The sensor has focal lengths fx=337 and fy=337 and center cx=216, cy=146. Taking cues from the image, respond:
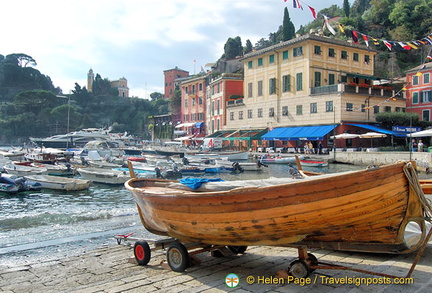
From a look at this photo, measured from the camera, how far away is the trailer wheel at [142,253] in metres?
6.03

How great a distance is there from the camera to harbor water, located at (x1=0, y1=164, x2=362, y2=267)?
810 centimetres

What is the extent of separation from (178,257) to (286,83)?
39333 millimetres

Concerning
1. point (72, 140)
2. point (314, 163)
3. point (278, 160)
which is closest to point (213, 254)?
point (314, 163)

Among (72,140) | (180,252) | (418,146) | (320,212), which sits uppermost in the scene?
(72,140)

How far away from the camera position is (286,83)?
139 feet

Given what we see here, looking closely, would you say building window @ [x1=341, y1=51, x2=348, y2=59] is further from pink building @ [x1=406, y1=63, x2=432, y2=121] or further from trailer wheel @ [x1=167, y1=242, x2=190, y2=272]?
trailer wheel @ [x1=167, y1=242, x2=190, y2=272]

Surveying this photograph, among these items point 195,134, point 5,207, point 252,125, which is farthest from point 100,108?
point 5,207

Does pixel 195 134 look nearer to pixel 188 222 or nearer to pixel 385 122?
pixel 385 122

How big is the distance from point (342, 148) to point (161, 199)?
110ft

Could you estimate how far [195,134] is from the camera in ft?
198

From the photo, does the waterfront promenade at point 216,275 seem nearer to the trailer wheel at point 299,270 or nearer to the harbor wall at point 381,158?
the trailer wheel at point 299,270

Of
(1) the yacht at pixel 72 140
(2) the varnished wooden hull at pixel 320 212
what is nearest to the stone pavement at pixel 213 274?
(2) the varnished wooden hull at pixel 320 212

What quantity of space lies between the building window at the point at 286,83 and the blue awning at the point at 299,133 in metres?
4.94

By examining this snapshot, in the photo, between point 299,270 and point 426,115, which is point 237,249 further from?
point 426,115
